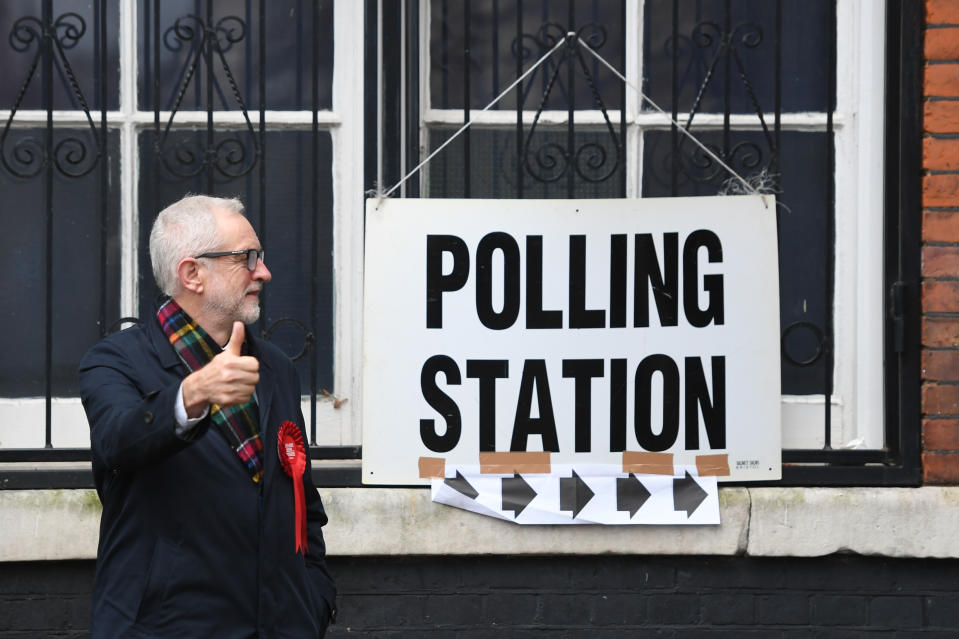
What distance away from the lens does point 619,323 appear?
4.47 m

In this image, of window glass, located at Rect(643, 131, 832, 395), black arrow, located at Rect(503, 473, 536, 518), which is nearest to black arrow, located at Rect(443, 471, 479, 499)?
black arrow, located at Rect(503, 473, 536, 518)

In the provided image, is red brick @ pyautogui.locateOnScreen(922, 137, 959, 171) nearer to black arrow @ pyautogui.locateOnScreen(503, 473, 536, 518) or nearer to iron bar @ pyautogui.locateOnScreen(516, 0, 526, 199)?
iron bar @ pyautogui.locateOnScreen(516, 0, 526, 199)

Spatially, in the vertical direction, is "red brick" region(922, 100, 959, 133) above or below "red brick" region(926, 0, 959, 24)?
below

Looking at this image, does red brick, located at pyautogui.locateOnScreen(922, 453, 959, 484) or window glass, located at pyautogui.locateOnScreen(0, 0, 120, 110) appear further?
window glass, located at pyautogui.locateOnScreen(0, 0, 120, 110)

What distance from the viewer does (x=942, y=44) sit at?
445cm

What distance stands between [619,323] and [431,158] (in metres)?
0.88

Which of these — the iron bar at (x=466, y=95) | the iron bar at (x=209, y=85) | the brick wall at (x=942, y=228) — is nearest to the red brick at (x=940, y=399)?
the brick wall at (x=942, y=228)

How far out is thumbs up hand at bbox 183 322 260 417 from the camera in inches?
102

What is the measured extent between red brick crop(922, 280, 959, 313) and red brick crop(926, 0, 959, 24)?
2.94 feet

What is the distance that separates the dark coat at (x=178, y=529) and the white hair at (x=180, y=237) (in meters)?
0.13

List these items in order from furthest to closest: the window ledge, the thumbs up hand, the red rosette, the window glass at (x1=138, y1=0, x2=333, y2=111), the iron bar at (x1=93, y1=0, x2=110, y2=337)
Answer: the window glass at (x1=138, y1=0, x2=333, y2=111), the iron bar at (x1=93, y1=0, x2=110, y2=337), the window ledge, the red rosette, the thumbs up hand

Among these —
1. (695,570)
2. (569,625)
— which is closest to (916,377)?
(695,570)

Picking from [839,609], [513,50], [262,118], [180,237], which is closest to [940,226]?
[839,609]

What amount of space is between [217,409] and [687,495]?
2051 mm
